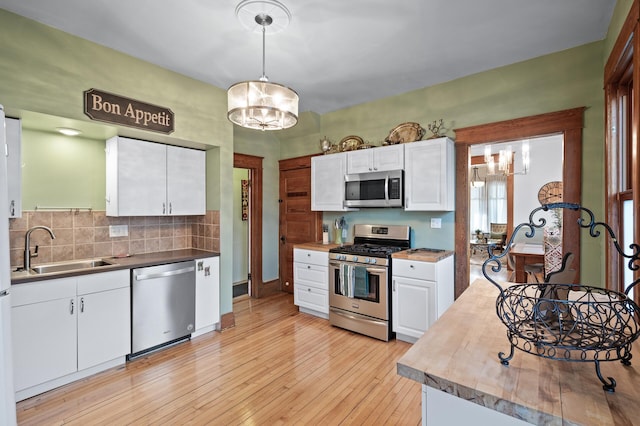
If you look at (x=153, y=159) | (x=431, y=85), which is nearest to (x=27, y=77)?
(x=153, y=159)

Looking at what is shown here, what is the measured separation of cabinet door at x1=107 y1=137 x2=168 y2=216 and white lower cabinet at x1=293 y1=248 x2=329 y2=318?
68.9 inches

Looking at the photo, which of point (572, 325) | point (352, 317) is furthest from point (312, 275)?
point (572, 325)

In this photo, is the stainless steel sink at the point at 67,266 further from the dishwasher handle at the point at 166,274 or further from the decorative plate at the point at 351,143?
the decorative plate at the point at 351,143

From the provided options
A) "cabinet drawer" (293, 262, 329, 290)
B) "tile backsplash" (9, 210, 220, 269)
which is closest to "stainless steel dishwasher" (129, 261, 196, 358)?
"tile backsplash" (9, 210, 220, 269)

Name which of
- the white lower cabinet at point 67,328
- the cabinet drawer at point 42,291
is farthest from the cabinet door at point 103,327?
the cabinet drawer at point 42,291

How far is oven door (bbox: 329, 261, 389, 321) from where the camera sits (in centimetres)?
320

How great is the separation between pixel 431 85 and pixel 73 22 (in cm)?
335

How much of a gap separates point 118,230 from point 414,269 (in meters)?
3.11

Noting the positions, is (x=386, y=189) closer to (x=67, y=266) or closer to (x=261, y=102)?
(x=261, y=102)

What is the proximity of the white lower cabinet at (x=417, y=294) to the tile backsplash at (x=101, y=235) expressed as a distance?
2.06 metres

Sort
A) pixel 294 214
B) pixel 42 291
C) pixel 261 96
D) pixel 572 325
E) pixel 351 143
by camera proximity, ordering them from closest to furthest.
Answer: pixel 572 325
pixel 261 96
pixel 42 291
pixel 351 143
pixel 294 214

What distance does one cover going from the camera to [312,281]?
152 inches

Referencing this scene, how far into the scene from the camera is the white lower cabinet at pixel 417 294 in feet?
9.63

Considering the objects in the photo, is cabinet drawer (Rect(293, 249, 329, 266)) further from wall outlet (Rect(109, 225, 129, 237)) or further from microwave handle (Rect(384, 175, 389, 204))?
wall outlet (Rect(109, 225, 129, 237))
